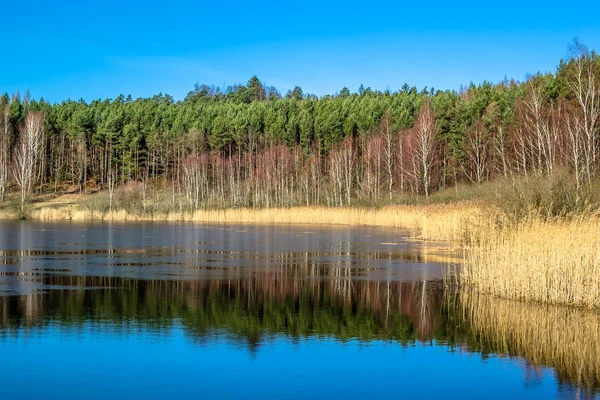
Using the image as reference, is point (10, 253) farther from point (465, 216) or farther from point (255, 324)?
point (465, 216)

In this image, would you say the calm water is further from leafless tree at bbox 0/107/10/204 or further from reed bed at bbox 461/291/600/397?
leafless tree at bbox 0/107/10/204

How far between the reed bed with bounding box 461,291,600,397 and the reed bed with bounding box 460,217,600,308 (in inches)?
11.9

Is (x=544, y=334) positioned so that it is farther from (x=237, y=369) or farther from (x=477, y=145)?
(x=477, y=145)

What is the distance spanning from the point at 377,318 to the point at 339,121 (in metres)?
75.3

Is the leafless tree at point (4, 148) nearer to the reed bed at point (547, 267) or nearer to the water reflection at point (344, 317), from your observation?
the water reflection at point (344, 317)

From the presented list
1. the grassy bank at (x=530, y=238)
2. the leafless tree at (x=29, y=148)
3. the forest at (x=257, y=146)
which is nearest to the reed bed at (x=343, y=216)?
the grassy bank at (x=530, y=238)

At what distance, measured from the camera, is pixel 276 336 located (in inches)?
425

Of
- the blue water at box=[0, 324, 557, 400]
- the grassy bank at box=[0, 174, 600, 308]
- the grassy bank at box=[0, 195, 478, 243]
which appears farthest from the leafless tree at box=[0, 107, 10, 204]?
the blue water at box=[0, 324, 557, 400]

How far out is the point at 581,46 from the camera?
89.0 ft

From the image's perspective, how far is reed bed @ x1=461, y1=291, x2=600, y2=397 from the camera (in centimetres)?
922

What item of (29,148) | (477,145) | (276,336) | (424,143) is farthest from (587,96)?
(29,148)

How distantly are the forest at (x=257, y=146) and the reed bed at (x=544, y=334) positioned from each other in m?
49.5

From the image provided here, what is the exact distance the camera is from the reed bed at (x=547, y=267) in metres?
12.8

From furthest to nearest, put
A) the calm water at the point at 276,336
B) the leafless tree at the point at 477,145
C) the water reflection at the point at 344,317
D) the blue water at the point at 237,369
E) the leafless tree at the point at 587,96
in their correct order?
the leafless tree at the point at 477,145, the leafless tree at the point at 587,96, the water reflection at the point at 344,317, the calm water at the point at 276,336, the blue water at the point at 237,369
